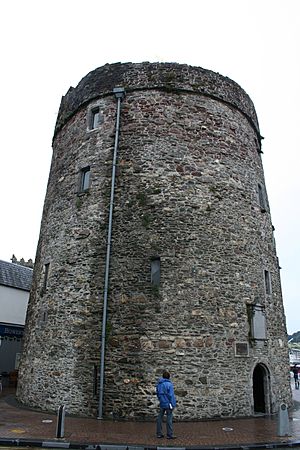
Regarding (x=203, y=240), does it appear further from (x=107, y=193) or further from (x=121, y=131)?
(x=121, y=131)

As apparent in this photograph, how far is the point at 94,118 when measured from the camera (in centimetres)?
1492

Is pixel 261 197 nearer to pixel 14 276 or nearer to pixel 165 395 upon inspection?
pixel 165 395

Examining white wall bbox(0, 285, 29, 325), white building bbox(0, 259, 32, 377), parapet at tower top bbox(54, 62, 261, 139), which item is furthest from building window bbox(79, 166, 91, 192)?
white wall bbox(0, 285, 29, 325)

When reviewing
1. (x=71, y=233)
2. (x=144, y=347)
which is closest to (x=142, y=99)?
(x=71, y=233)

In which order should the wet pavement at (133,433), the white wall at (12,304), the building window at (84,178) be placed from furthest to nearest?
1. the white wall at (12,304)
2. the building window at (84,178)
3. the wet pavement at (133,433)

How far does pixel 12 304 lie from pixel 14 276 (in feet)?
6.15

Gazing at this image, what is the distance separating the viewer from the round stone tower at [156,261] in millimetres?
11289

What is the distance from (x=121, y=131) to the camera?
45.6 feet

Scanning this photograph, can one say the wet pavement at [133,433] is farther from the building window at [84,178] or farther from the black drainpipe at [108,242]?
the building window at [84,178]

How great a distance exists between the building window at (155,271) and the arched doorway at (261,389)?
4294 mm

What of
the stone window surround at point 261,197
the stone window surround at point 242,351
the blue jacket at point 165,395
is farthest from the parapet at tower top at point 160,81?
the blue jacket at point 165,395

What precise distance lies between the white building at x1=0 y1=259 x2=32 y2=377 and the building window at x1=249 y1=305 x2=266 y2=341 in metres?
14.6

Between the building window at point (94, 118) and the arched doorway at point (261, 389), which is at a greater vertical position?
the building window at point (94, 118)

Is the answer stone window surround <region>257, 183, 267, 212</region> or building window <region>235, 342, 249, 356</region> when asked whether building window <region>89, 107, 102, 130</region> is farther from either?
building window <region>235, 342, 249, 356</region>
